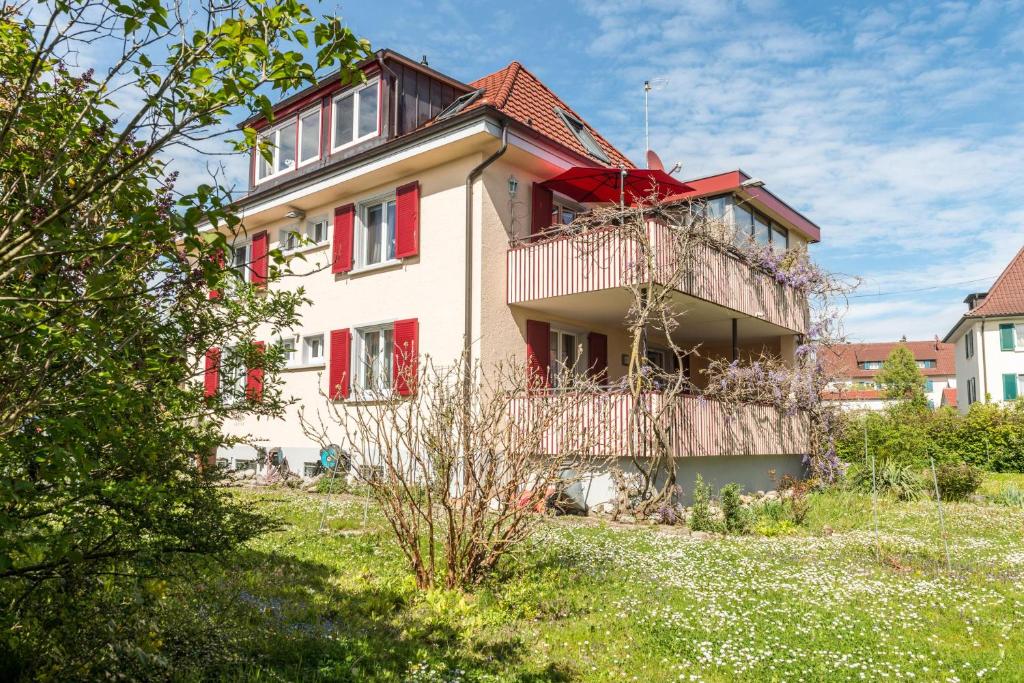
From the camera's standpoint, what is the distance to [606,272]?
12453 mm

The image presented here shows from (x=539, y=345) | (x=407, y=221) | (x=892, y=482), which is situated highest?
(x=407, y=221)

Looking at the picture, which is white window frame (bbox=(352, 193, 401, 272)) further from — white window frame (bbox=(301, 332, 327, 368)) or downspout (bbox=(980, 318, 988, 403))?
downspout (bbox=(980, 318, 988, 403))

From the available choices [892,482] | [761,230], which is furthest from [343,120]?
[892,482]

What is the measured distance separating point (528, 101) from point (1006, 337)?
Result: 3095 centimetres

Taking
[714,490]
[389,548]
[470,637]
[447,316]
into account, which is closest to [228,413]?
[470,637]

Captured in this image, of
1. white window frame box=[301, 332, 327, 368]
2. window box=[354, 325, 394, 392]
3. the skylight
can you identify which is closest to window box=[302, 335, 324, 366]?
white window frame box=[301, 332, 327, 368]

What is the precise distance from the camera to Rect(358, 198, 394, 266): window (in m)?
15.1

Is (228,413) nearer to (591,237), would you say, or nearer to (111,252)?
(111,252)

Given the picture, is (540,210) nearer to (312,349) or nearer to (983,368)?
(312,349)

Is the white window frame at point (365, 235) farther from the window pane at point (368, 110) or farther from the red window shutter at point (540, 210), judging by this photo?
the red window shutter at point (540, 210)

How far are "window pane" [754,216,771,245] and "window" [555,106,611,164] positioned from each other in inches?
165

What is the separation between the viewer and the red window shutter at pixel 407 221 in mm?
14070

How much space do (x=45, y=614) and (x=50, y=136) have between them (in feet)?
7.36

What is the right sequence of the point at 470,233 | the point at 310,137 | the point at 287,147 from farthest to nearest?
the point at 287,147 → the point at 310,137 → the point at 470,233
